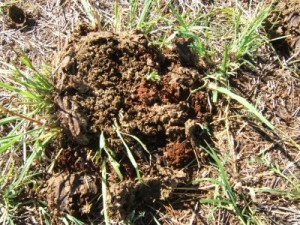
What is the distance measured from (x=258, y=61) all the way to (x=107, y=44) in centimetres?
86

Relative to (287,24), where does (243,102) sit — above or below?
below

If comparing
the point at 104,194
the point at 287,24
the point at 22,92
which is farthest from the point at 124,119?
the point at 287,24

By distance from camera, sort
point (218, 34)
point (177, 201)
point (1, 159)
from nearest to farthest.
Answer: point (177, 201), point (1, 159), point (218, 34)

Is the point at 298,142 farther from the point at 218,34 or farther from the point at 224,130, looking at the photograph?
the point at 218,34

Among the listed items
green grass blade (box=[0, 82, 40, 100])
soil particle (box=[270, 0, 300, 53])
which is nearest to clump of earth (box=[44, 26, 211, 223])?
green grass blade (box=[0, 82, 40, 100])

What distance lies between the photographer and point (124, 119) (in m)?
2.00

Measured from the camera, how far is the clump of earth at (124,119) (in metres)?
1.98

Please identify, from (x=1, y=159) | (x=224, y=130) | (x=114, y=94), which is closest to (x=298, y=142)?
(x=224, y=130)

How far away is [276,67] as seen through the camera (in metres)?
2.23

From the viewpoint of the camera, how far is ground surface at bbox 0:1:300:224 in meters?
1.96

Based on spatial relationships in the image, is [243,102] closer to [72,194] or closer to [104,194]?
[104,194]

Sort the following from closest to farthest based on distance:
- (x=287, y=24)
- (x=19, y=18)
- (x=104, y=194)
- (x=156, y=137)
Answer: (x=104, y=194)
(x=156, y=137)
(x=287, y=24)
(x=19, y=18)

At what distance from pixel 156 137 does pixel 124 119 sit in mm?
192

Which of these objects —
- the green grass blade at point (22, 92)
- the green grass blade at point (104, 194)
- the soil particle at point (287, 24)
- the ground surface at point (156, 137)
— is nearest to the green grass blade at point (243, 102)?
the ground surface at point (156, 137)
